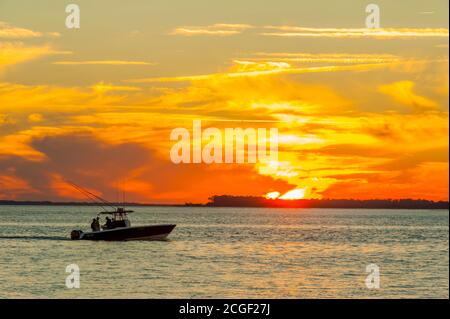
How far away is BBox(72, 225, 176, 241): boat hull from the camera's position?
85944mm

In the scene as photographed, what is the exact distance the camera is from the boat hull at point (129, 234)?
3384 inches

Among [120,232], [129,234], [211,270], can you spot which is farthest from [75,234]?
[211,270]

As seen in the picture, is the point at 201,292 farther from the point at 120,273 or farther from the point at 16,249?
the point at 16,249

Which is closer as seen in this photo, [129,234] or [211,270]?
[211,270]

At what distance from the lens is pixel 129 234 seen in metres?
88.9
